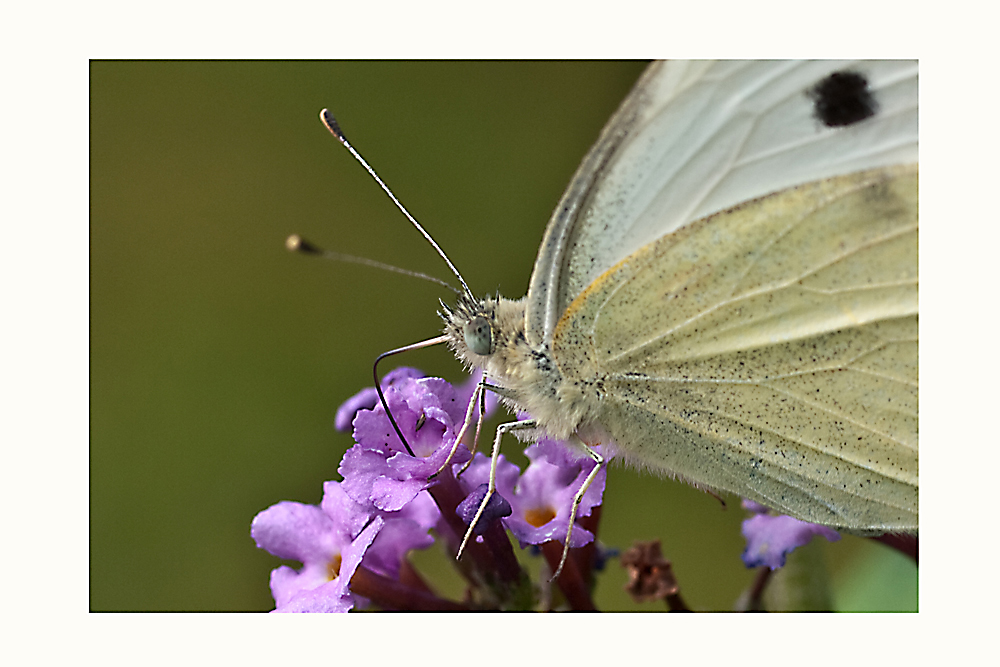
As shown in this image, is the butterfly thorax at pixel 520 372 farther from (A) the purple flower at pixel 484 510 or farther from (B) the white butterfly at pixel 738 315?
(A) the purple flower at pixel 484 510

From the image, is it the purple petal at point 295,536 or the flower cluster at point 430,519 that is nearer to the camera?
the flower cluster at point 430,519

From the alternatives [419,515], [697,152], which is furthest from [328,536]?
[697,152]

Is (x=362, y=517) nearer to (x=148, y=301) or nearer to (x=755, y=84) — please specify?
(x=755, y=84)

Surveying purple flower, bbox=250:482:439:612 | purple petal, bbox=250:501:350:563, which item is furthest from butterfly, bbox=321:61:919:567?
purple petal, bbox=250:501:350:563

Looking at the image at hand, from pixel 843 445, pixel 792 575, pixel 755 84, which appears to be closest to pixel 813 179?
pixel 755 84

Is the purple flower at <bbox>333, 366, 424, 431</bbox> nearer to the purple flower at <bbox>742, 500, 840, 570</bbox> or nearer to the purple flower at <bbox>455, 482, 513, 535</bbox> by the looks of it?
the purple flower at <bbox>455, 482, 513, 535</bbox>

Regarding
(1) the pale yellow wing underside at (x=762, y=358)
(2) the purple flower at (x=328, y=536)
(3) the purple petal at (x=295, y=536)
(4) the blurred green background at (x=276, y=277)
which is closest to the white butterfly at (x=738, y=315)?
(1) the pale yellow wing underside at (x=762, y=358)

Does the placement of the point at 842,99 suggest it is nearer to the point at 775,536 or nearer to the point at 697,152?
the point at 697,152
